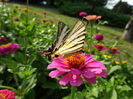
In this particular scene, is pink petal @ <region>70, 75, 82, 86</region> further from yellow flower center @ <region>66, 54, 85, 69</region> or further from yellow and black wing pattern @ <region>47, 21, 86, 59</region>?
yellow and black wing pattern @ <region>47, 21, 86, 59</region>

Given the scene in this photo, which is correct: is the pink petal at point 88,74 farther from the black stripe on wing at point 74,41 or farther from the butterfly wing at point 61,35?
Result: the butterfly wing at point 61,35

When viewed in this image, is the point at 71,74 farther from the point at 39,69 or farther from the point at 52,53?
the point at 39,69

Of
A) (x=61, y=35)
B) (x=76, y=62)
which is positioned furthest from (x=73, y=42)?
(x=76, y=62)

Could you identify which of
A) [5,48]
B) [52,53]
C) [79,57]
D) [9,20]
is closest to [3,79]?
[5,48]

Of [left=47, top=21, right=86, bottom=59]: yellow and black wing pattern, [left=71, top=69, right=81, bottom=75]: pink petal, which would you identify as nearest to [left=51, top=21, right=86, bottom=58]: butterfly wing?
[left=47, top=21, right=86, bottom=59]: yellow and black wing pattern

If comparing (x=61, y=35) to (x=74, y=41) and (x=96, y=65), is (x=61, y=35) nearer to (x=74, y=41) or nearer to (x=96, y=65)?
(x=74, y=41)

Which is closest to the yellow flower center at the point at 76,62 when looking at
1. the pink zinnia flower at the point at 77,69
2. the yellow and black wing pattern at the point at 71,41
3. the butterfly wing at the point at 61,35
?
the pink zinnia flower at the point at 77,69
